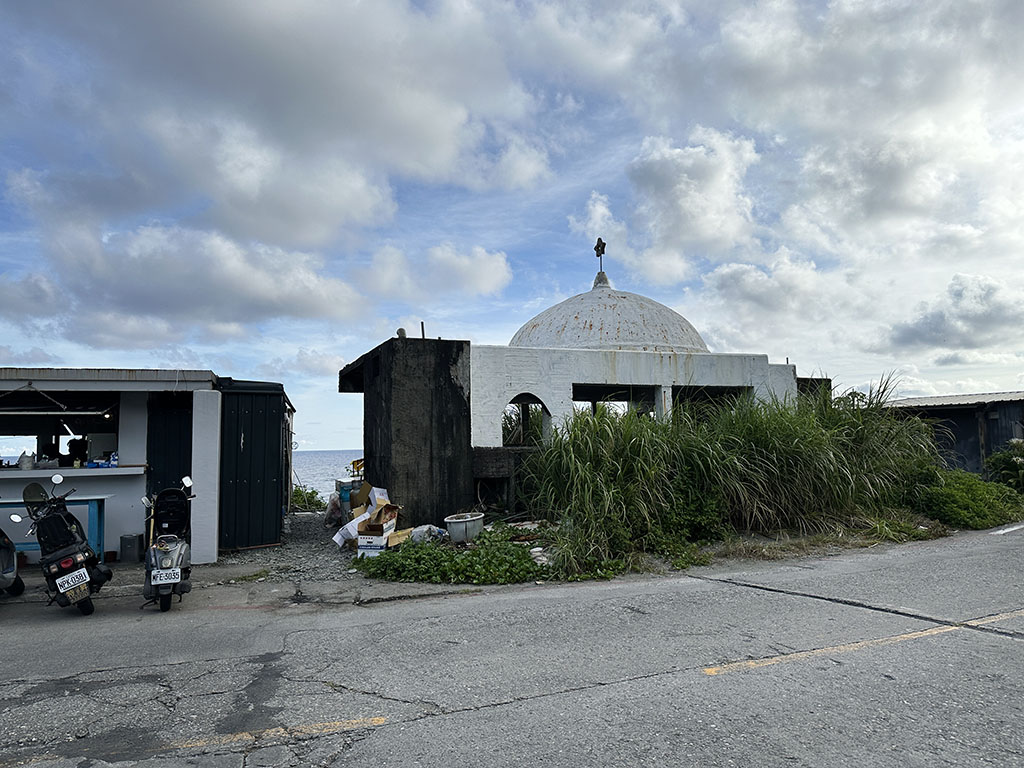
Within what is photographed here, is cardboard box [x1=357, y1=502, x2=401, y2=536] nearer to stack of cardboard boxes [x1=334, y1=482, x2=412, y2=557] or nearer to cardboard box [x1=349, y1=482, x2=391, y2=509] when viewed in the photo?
stack of cardboard boxes [x1=334, y1=482, x2=412, y2=557]

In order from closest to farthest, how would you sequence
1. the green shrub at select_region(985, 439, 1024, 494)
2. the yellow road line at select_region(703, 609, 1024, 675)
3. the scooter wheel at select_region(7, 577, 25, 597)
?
the yellow road line at select_region(703, 609, 1024, 675)
the scooter wheel at select_region(7, 577, 25, 597)
the green shrub at select_region(985, 439, 1024, 494)

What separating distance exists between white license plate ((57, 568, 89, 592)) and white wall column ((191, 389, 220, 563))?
9.33 feet

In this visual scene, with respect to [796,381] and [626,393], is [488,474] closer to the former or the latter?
[626,393]

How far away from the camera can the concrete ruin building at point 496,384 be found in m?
12.0

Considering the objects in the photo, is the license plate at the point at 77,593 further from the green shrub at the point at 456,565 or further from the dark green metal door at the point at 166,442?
the dark green metal door at the point at 166,442

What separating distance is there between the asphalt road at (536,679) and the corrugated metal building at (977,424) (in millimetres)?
12723

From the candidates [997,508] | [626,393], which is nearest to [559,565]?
[626,393]

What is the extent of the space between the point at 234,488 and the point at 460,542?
153 inches

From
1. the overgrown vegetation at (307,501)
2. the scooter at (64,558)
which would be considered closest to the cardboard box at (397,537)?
the scooter at (64,558)

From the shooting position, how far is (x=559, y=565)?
8.86m

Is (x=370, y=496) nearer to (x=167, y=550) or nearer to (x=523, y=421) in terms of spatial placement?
(x=167, y=550)

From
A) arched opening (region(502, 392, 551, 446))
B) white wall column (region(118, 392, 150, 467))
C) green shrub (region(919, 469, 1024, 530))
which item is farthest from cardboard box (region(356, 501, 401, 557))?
green shrub (region(919, 469, 1024, 530))

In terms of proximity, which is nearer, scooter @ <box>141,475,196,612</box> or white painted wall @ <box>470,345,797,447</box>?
scooter @ <box>141,475,196,612</box>

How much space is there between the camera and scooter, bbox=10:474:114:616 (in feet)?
23.5
